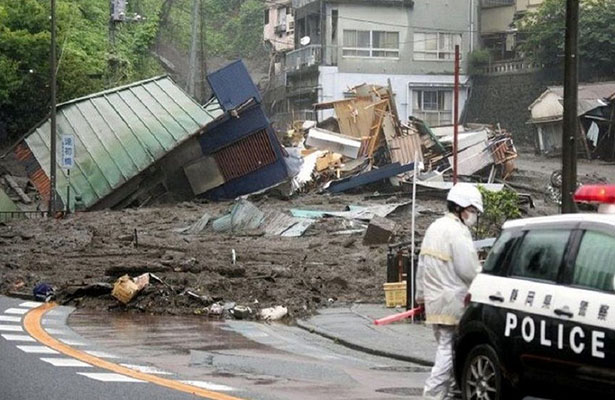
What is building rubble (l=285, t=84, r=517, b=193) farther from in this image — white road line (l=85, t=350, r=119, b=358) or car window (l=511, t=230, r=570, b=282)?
car window (l=511, t=230, r=570, b=282)

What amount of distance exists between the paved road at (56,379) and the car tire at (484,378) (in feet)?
8.69

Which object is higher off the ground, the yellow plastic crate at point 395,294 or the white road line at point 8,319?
the yellow plastic crate at point 395,294

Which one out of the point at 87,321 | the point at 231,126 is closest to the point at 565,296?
the point at 87,321

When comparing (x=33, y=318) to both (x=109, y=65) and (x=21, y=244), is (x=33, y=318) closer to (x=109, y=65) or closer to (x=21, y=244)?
(x=21, y=244)

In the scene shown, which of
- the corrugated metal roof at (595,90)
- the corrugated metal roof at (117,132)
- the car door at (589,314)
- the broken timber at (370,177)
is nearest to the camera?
the car door at (589,314)

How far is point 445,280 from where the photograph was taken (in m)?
10.1

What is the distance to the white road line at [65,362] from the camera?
13138mm

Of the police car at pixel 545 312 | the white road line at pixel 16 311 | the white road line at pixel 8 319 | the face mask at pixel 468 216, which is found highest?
the face mask at pixel 468 216

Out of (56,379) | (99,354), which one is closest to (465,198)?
(56,379)

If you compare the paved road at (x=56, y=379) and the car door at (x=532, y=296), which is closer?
the car door at (x=532, y=296)

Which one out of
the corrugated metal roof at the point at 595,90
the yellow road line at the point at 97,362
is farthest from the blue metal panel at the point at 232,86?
the yellow road line at the point at 97,362

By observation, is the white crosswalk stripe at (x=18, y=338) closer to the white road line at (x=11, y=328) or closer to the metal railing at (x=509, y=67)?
the white road line at (x=11, y=328)

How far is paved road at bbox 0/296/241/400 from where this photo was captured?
11.1m

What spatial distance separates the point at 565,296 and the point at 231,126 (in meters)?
38.8
